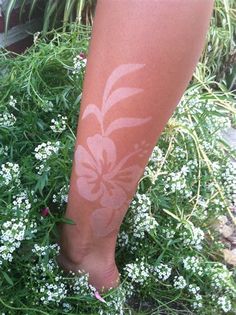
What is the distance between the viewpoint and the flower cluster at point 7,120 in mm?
1410

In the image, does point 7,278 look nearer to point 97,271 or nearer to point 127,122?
point 97,271

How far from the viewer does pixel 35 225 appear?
113cm

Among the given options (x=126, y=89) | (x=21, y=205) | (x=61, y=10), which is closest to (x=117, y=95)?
(x=126, y=89)

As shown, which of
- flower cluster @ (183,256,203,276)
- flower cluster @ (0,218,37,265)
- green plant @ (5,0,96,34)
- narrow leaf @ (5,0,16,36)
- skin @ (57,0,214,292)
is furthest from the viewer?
green plant @ (5,0,96,34)

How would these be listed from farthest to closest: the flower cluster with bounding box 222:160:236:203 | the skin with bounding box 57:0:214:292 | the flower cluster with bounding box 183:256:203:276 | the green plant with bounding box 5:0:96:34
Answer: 1. the green plant with bounding box 5:0:96:34
2. the flower cluster with bounding box 222:160:236:203
3. the flower cluster with bounding box 183:256:203:276
4. the skin with bounding box 57:0:214:292

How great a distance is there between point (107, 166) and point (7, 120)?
518 mm

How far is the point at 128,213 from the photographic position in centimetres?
133

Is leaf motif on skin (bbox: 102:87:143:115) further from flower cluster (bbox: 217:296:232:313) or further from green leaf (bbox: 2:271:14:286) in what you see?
flower cluster (bbox: 217:296:232:313)

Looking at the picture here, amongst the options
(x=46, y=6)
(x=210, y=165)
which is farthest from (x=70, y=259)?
(x=46, y=6)

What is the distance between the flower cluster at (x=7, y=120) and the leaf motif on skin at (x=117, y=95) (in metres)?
0.53

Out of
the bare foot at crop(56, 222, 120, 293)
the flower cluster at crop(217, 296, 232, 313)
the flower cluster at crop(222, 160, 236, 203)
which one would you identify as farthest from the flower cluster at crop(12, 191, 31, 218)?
the flower cluster at crop(222, 160, 236, 203)

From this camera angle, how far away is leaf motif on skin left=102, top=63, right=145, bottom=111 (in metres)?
0.89

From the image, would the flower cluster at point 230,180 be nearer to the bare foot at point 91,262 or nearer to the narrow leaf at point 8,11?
the bare foot at point 91,262

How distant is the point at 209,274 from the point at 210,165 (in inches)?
15.1
